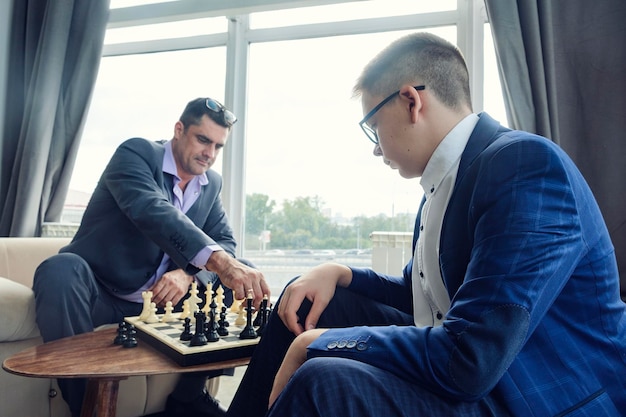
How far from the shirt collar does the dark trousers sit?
108 cm

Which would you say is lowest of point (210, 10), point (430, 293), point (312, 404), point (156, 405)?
point (156, 405)

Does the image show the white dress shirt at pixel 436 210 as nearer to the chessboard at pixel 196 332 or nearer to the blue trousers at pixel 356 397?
the blue trousers at pixel 356 397

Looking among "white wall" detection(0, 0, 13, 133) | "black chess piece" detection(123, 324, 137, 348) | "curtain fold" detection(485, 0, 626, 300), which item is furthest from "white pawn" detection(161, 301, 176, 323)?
"white wall" detection(0, 0, 13, 133)

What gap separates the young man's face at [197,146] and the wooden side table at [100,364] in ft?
3.37

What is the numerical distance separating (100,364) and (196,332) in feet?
0.81

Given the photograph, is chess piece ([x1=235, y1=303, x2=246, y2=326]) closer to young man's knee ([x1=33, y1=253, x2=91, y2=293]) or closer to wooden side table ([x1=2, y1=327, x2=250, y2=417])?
wooden side table ([x1=2, y1=327, x2=250, y2=417])

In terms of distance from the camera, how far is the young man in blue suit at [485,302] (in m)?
0.76

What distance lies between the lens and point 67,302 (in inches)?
70.2

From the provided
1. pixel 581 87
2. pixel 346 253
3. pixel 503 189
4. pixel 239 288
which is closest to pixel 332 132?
pixel 346 253

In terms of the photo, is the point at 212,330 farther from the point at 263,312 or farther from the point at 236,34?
the point at 236,34

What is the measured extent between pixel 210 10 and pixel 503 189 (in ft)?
9.31

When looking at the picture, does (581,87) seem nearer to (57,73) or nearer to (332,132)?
(332,132)

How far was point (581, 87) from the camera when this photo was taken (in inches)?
96.0

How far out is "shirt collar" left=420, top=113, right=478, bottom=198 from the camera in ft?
3.46
